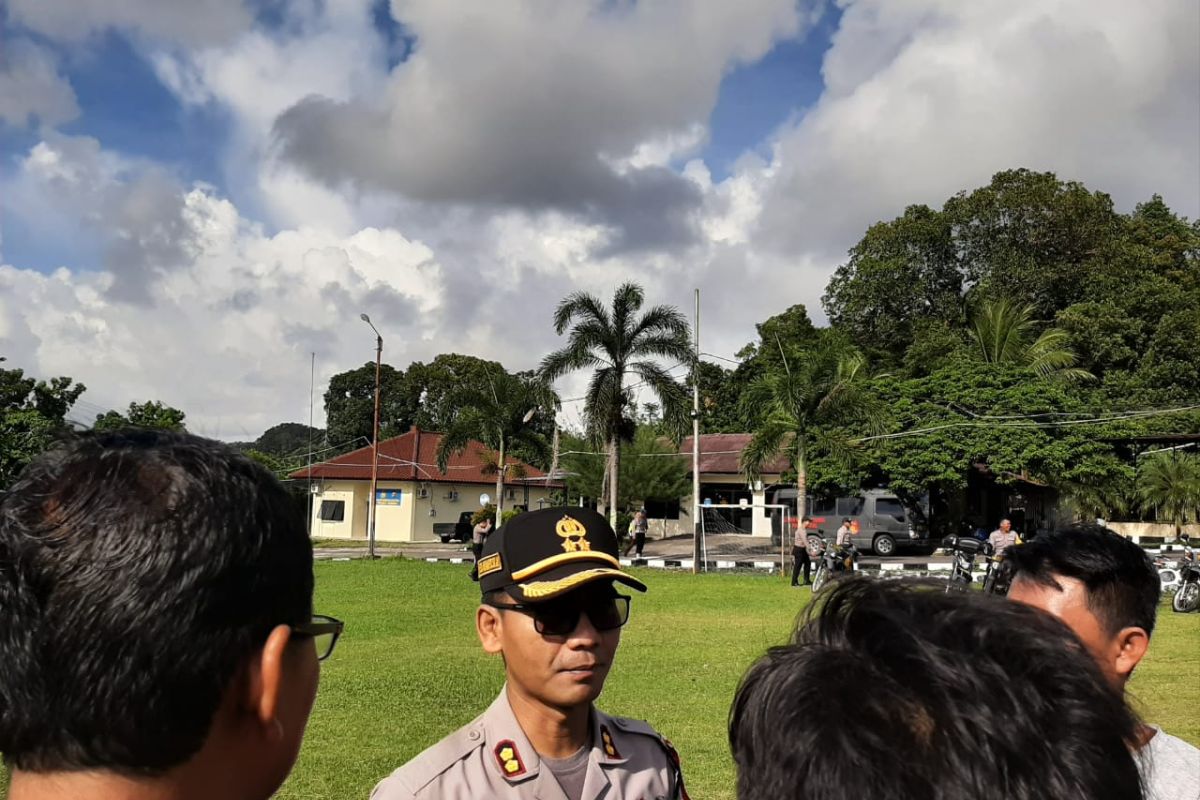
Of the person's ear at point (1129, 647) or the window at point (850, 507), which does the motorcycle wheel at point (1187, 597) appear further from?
the person's ear at point (1129, 647)

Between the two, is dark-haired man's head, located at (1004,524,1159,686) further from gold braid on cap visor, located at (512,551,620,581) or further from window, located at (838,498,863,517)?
window, located at (838,498,863,517)

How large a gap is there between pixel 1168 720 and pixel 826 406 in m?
17.3

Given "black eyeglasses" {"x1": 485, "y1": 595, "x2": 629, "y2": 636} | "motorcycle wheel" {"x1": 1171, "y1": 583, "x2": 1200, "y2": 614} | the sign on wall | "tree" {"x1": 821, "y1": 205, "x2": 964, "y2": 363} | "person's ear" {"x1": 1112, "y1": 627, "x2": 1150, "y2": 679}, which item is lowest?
"motorcycle wheel" {"x1": 1171, "y1": 583, "x2": 1200, "y2": 614}

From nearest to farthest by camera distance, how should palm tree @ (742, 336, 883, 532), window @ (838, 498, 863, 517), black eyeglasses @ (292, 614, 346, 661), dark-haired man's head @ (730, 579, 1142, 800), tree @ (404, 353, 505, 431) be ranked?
dark-haired man's head @ (730, 579, 1142, 800), black eyeglasses @ (292, 614, 346, 661), palm tree @ (742, 336, 883, 532), window @ (838, 498, 863, 517), tree @ (404, 353, 505, 431)

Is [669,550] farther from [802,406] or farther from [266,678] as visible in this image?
[266,678]

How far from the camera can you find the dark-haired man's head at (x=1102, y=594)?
7.97ft

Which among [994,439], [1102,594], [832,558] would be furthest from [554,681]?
[994,439]

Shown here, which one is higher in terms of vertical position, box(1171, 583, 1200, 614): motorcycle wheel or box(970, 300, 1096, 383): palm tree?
box(970, 300, 1096, 383): palm tree

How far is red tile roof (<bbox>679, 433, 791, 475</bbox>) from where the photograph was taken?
41.7 m

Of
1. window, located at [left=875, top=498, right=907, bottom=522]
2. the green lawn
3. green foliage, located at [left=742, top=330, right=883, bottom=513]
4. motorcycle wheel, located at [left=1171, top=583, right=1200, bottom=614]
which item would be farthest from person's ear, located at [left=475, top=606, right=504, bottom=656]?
window, located at [left=875, top=498, right=907, bottom=522]

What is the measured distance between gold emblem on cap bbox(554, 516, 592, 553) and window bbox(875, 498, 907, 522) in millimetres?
29147

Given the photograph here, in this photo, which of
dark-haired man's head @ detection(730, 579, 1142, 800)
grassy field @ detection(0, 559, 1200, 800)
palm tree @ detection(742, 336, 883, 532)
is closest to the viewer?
dark-haired man's head @ detection(730, 579, 1142, 800)

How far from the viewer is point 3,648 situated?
1117 millimetres

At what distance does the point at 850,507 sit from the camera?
30.6 metres
